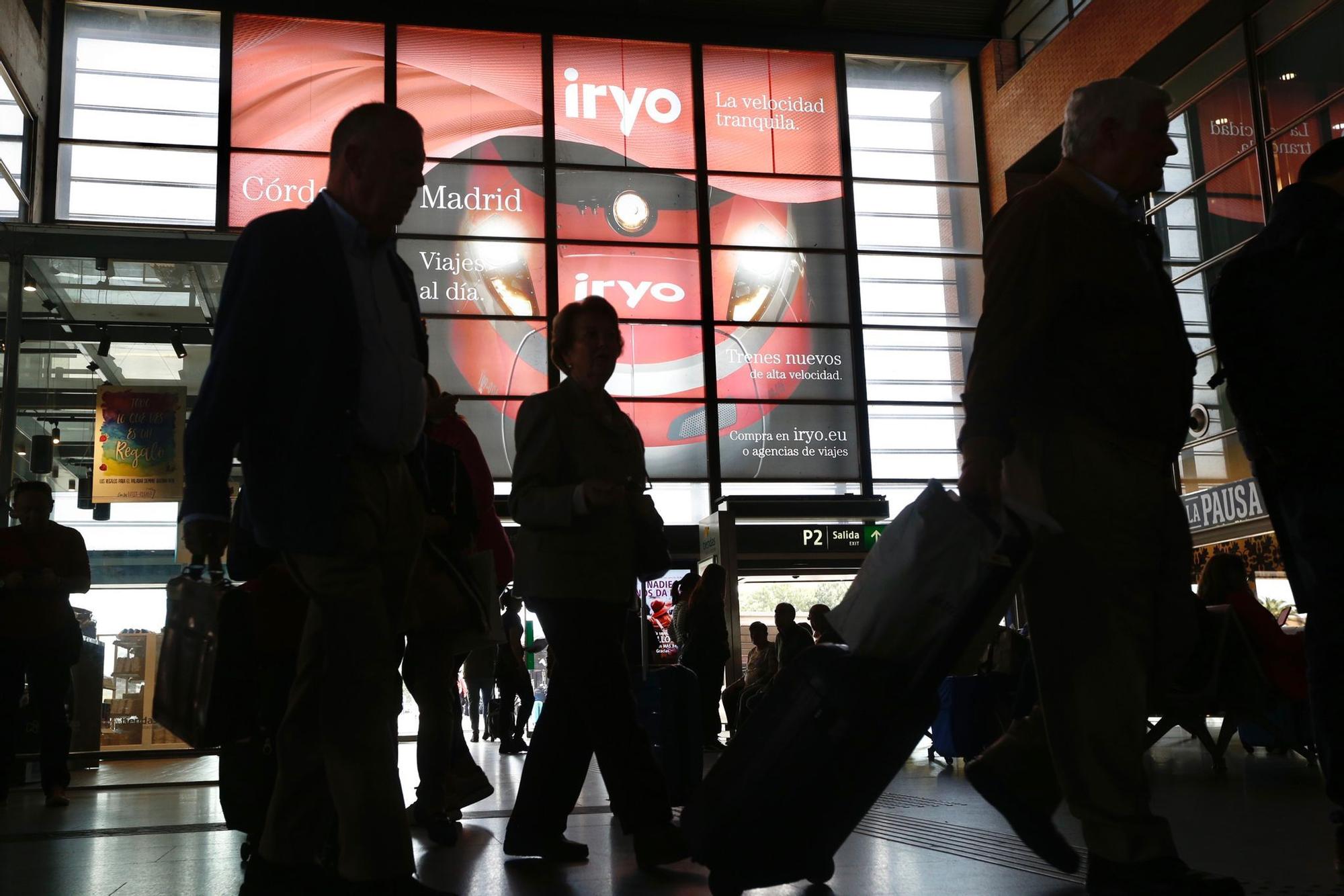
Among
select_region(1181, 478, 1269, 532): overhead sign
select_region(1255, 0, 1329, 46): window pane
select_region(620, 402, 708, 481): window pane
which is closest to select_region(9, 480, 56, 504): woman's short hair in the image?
select_region(620, 402, 708, 481): window pane

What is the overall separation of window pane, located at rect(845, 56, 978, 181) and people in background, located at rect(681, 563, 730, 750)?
1018 cm

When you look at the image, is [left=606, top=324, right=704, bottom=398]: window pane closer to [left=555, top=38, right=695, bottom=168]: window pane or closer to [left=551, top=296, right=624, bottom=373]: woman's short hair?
[left=555, top=38, right=695, bottom=168]: window pane

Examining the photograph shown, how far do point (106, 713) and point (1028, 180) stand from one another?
14375 millimetres

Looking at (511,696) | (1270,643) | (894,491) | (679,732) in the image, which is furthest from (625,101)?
(679,732)

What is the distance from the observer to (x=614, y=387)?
1745 centimetres

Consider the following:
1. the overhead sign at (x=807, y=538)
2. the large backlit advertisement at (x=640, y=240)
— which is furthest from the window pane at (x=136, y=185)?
the overhead sign at (x=807, y=538)

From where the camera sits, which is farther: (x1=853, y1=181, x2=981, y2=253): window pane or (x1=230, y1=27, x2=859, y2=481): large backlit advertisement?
(x1=853, y1=181, x2=981, y2=253): window pane

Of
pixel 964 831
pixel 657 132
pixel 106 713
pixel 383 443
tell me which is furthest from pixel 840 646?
pixel 657 132

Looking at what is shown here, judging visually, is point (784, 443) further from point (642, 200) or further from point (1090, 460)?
point (1090, 460)

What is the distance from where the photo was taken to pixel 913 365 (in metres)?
18.2

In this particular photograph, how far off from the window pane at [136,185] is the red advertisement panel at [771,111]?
7.11 meters

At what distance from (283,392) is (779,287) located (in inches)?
624

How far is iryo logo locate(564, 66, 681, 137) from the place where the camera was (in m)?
17.9

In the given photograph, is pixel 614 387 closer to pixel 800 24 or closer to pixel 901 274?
pixel 901 274
